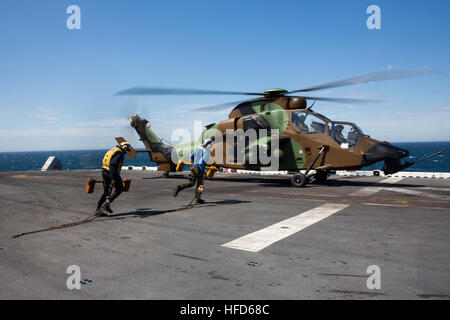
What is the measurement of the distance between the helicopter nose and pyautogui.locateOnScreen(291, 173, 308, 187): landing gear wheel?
2919 millimetres

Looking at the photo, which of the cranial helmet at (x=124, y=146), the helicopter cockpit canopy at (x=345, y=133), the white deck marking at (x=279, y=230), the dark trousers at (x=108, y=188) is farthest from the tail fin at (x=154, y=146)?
the white deck marking at (x=279, y=230)

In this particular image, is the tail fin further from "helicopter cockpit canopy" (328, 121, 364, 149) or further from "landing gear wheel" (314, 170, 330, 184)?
"helicopter cockpit canopy" (328, 121, 364, 149)

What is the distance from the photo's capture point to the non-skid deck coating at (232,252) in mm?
3939

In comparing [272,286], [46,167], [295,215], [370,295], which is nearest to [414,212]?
[295,215]

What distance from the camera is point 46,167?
3488 centimetres

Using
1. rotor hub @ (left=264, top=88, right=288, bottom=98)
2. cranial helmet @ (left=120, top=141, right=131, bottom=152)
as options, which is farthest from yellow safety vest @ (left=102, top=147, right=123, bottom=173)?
rotor hub @ (left=264, top=88, right=288, bottom=98)

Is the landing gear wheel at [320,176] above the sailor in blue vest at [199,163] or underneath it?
underneath

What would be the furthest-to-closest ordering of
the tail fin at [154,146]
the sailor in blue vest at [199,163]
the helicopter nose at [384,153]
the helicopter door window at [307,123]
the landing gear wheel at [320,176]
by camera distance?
the tail fin at [154,146] < the landing gear wheel at [320,176] < the helicopter door window at [307,123] < the helicopter nose at [384,153] < the sailor in blue vest at [199,163]

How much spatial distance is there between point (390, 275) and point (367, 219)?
378cm

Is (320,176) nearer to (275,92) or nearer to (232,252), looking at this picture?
(275,92)

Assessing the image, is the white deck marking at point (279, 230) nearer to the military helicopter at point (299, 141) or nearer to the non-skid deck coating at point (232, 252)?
the non-skid deck coating at point (232, 252)

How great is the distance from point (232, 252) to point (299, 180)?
1021cm

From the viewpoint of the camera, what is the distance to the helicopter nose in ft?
44.4

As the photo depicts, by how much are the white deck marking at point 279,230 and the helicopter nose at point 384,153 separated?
538 cm
